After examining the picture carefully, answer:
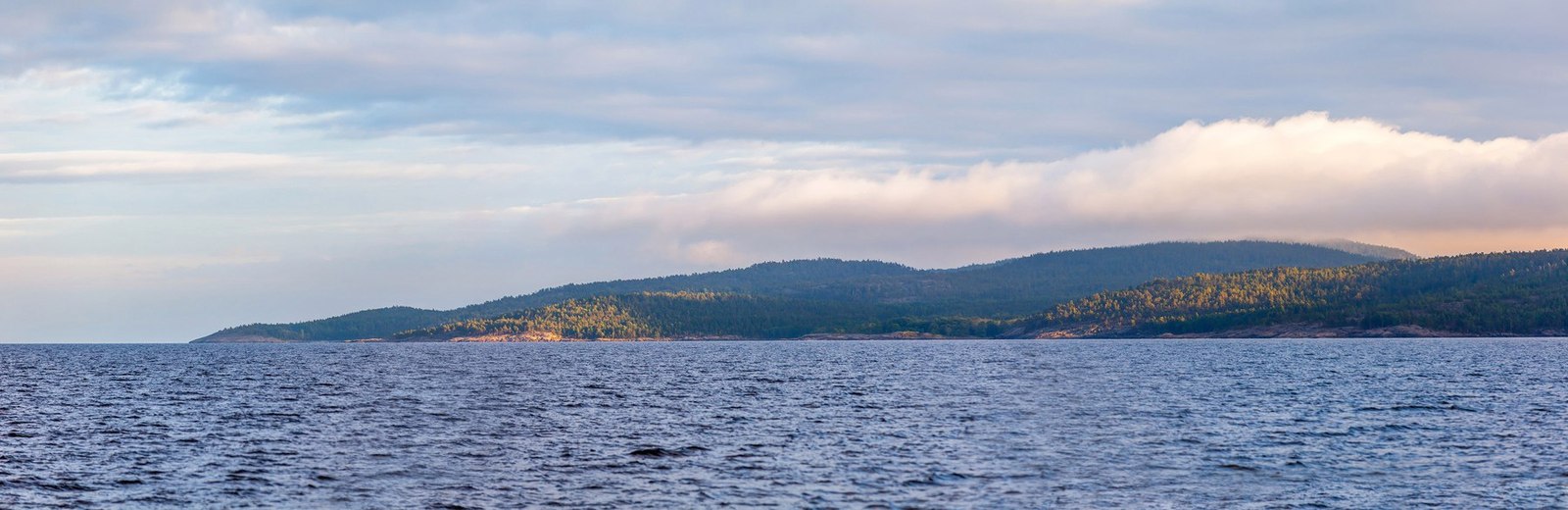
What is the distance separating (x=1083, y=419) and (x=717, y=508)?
4043cm

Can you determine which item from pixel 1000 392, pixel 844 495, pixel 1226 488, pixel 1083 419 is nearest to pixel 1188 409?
pixel 1083 419

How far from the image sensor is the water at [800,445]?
56438 mm

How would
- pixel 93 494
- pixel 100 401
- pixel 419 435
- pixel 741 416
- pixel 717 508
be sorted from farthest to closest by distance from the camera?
pixel 100 401 < pixel 741 416 < pixel 419 435 < pixel 93 494 < pixel 717 508

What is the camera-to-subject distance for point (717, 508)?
53.2m

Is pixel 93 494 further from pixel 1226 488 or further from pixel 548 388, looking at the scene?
pixel 548 388

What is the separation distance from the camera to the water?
5644 centimetres

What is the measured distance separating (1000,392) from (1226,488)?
205 ft

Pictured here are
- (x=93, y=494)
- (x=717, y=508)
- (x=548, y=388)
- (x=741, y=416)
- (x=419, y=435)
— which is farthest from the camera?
(x=548, y=388)

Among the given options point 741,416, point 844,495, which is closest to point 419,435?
point 741,416

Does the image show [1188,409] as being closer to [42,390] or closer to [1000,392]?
[1000,392]

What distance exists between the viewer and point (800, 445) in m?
74.4

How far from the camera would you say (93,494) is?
187 ft

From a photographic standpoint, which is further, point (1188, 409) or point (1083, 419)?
point (1188, 409)

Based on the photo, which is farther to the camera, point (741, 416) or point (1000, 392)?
point (1000, 392)
